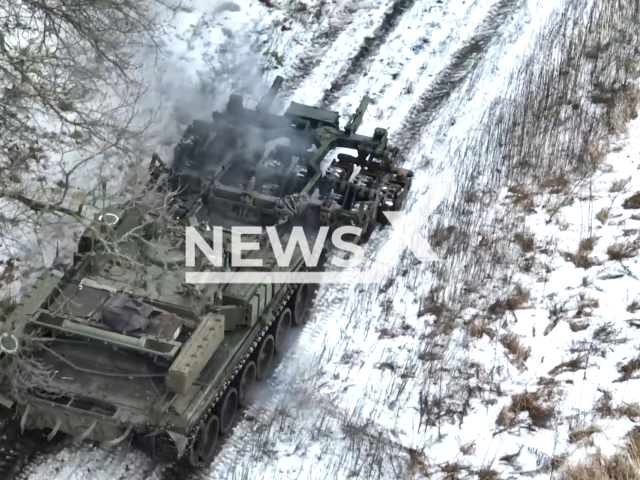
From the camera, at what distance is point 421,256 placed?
12602 mm

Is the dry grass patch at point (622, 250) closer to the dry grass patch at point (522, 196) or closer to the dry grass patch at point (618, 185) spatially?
the dry grass patch at point (618, 185)

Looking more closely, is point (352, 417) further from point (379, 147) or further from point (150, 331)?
point (379, 147)

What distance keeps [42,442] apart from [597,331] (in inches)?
241

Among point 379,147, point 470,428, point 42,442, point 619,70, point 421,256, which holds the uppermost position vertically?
point 619,70

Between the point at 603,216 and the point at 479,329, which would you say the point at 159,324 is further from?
the point at 603,216

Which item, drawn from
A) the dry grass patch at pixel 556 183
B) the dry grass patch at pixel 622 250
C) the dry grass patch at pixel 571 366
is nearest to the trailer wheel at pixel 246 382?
the dry grass patch at pixel 571 366

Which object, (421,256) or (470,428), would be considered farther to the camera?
(421,256)

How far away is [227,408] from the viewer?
9766mm

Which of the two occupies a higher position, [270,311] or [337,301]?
[337,301]

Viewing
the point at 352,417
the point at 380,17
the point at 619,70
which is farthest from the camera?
the point at 380,17

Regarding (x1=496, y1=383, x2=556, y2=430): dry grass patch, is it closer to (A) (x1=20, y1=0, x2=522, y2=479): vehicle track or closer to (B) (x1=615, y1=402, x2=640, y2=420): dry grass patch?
(B) (x1=615, y1=402, x2=640, y2=420): dry grass patch

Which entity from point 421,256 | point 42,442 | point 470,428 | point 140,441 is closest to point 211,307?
point 140,441

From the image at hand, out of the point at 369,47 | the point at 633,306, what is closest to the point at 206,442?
Result: the point at 633,306

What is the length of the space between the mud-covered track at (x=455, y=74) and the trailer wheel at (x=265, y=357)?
5481 mm
